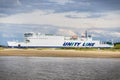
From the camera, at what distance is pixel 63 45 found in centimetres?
15625

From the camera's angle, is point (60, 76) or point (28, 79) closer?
point (28, 79)

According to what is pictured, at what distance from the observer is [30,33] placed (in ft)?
516

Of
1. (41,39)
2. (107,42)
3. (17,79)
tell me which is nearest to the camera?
(17,79)

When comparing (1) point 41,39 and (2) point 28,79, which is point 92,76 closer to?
(2) point 28,79

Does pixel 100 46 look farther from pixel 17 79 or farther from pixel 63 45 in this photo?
pixel 17 79

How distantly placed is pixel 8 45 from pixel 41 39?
17.4 metres

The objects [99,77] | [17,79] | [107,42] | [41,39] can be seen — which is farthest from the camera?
[107,42]

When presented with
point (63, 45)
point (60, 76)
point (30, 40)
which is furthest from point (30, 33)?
point (60, 76)

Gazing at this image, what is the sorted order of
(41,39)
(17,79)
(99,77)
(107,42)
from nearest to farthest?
1. (17,79)
2. (99,77)
3. (41,39)
4. (107,42)

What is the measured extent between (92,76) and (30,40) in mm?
112319

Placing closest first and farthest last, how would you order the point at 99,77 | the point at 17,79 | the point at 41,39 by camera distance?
the point at 17,79
the point at 99,77
the point at 41,39

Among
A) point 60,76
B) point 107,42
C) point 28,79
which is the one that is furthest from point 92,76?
point 107,42

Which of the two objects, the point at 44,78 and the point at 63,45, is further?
the point at 63,45

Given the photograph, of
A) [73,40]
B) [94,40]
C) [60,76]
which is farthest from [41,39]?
[60,76]
